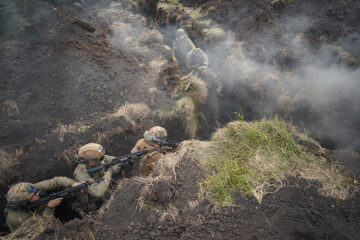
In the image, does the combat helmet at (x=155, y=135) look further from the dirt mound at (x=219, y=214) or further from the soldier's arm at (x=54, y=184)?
the soldier's arm at (x=54, y=184)

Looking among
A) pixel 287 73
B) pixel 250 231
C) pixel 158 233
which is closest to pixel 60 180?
pixel 158 233

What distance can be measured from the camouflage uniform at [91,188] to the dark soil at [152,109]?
2.51 ft

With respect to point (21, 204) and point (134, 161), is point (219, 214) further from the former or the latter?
point (21, 204)

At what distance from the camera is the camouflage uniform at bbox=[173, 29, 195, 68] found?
7.30 metres

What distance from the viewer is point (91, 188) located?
3.35 m

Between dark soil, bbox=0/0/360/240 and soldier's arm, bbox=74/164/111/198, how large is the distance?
29.6 inches

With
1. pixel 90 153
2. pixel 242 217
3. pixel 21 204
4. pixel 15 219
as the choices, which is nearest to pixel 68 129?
pixel 90 153

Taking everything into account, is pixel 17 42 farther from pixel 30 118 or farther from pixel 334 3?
pixel 334 3

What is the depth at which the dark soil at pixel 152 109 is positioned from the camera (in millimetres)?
2326

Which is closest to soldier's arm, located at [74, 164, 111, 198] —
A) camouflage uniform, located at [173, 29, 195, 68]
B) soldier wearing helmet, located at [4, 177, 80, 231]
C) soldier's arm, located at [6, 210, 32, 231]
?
soldier wearing helmet, located at [4, 177, 80, 231]

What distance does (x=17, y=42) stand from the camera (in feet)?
23.4

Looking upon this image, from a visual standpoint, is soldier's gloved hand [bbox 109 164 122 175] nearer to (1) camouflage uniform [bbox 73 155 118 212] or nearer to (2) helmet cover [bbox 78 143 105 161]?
(1) camouflage uniform [bbox 73 155 118 212]

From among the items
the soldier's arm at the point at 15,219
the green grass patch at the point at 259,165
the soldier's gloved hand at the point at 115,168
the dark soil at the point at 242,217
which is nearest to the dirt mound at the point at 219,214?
the dark soil at the point at 242,217

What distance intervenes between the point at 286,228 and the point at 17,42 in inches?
371
